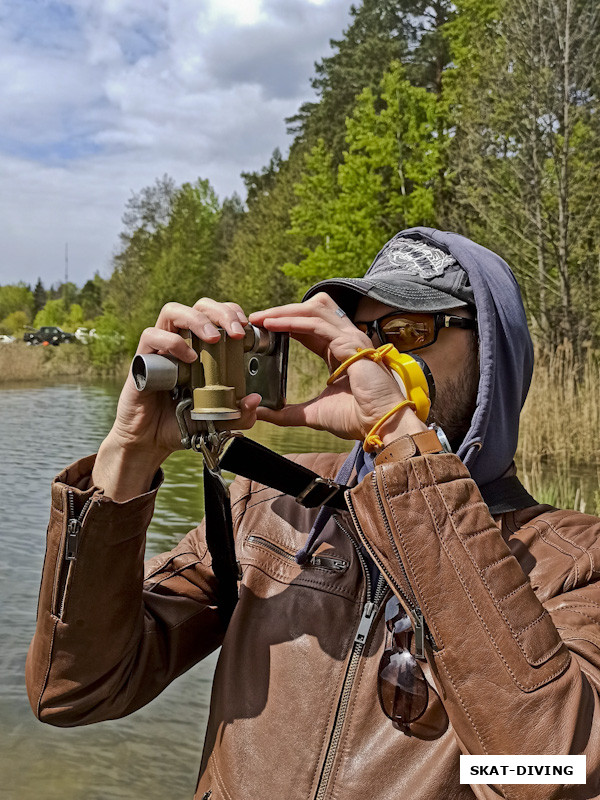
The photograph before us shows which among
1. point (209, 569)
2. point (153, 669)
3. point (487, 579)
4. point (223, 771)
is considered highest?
point (487, 579)

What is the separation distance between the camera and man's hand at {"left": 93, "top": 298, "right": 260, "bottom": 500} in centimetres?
159

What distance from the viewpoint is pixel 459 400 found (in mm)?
1931

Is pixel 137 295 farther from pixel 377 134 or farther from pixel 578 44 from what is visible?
pixel 578 44

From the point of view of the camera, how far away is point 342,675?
5.35 ft

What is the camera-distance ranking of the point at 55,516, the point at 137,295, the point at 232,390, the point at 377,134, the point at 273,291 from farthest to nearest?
1. the point at 137,295
2. the point at 273,291
3. the point at 377,134
4. the point at 55,516
5. the point at 232,390

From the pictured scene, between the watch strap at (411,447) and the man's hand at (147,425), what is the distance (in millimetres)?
271

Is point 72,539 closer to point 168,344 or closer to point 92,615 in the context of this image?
point 92,615

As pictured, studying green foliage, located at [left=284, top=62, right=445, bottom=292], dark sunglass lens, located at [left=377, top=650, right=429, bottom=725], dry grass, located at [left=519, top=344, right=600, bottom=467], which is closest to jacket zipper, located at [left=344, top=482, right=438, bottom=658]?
dark sunglass lens, located at [left=377, top=650, right=429, bottom=725]

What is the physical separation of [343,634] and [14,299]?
369ft

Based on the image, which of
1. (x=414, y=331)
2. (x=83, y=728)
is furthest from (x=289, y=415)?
(x=83, y=728)

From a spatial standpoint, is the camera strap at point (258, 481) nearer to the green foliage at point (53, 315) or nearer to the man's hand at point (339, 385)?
the man's hand at point (339, 385)

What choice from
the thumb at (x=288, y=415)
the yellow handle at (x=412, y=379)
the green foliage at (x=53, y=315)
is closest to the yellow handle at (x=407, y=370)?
the yellow handle at (x=412, y=379)

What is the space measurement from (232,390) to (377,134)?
28.5 m

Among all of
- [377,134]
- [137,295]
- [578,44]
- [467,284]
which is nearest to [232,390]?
[467,284]
